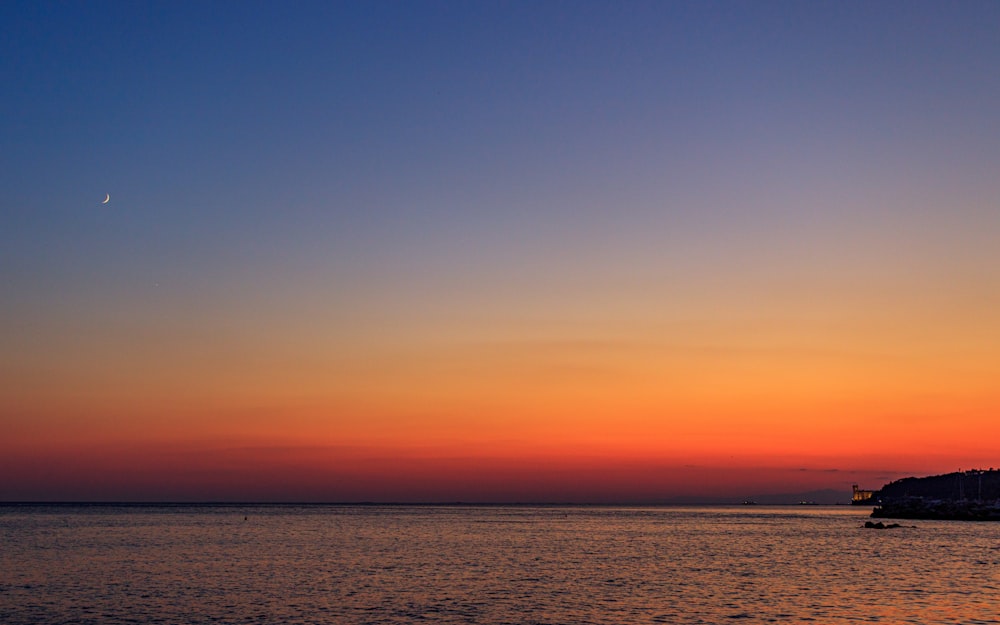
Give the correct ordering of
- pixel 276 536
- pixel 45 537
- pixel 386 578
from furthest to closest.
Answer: pixel 276 536 → pixel 45 537 → pixel 386 578

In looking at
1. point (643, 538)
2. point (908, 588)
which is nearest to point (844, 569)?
point (908, 588)

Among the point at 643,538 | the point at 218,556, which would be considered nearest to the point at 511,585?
the point at 218,556

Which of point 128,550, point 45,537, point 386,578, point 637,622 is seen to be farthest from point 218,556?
point 637,622

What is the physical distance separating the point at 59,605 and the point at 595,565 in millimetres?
43509

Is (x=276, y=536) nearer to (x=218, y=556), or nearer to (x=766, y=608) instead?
(x=218, y=556)

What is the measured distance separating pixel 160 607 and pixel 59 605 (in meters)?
5.79

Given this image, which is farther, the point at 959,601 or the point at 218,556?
the point at 218,556

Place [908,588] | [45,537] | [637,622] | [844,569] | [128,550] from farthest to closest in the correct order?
[45,537] < [128,550] < [844,569] < [908,588] < [637,622]

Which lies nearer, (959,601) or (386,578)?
(959,601)

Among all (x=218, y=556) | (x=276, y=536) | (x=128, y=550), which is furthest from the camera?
(x=276, y=536)

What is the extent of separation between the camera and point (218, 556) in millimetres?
84312

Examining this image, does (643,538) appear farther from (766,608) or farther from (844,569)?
(766,608)

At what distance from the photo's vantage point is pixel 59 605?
4859 cm

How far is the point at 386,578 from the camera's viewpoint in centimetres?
6412
